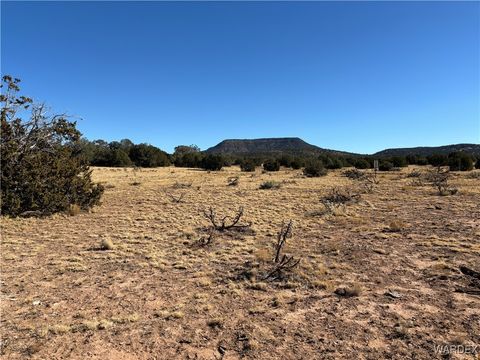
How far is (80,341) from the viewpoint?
5.03m

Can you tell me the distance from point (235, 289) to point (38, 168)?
1085 cm

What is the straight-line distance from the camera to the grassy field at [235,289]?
198 inches

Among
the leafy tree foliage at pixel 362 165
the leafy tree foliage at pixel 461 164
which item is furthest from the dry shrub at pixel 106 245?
the leafy tree foliage at pixel 362 165

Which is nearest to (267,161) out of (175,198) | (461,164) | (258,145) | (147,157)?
(147,157)

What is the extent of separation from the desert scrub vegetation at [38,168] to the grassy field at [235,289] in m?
0.80

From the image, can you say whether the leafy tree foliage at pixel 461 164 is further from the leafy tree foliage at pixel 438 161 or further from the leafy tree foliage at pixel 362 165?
the leafy tree foliage at pixel 362 165

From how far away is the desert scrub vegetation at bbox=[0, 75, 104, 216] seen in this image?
13.5 m

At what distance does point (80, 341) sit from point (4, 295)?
275 centimetres

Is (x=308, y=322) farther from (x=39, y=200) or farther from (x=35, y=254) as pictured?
(x=39, y=200)

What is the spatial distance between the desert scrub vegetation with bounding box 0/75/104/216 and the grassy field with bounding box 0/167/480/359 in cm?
80

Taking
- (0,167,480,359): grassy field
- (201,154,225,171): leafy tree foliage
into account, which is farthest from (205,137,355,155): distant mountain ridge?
(0,167,480,359): grassy field

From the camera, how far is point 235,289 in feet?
23.3

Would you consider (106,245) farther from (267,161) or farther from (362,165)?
(362,165)

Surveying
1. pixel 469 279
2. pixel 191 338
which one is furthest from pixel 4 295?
pixel 469 279
